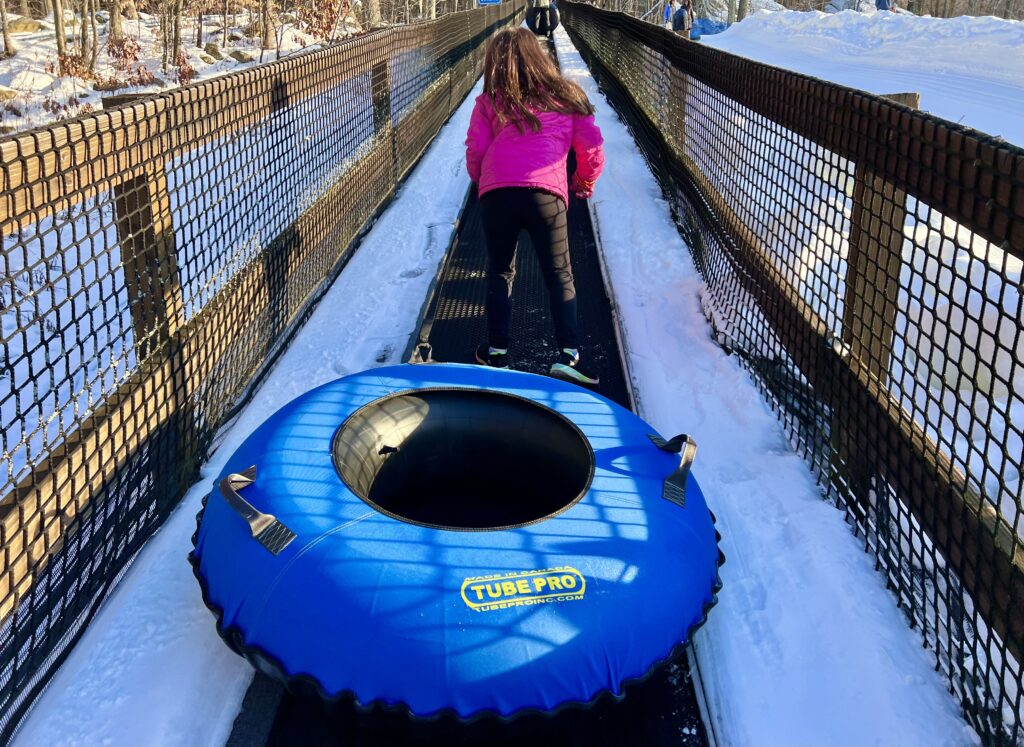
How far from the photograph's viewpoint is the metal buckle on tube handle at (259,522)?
2.43 meters

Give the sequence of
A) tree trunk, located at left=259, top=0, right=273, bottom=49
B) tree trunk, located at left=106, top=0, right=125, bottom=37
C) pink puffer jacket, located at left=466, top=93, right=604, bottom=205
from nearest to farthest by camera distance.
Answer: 1. pink puffer jacket, located at left=466, top=93, right=604, bottom=205
2. tree trunk, located at left=259, top=0, right=273, bottom=49
3. tree trunk, located at left=106, top=0, right=125, bottom=37

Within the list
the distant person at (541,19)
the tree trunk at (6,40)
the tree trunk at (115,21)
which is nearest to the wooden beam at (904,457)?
the distant person at (541,19)

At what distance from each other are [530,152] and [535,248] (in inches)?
19.4

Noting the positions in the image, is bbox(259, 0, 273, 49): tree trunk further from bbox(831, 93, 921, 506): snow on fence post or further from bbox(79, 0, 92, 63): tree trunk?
bbox(831, 93, 921, 506): snow on fence post

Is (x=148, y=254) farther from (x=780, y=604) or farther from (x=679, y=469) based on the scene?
(x=780, y=604)

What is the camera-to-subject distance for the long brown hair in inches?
151

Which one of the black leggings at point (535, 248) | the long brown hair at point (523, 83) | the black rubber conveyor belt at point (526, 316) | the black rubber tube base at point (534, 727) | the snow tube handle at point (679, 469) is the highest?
the long brown hair at point (523, 83)

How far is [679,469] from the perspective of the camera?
2818mm

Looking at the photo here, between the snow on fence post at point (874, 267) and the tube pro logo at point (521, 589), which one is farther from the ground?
the snow on fence post at point (874, 267)

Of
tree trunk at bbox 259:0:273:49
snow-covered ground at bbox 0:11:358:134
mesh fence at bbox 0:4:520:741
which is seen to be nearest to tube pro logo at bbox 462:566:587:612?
mesh fence at bbox 0:4:520:741

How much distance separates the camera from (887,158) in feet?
9.43

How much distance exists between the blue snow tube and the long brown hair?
1.49m

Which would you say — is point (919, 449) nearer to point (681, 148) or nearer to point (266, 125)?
point (266, 125)

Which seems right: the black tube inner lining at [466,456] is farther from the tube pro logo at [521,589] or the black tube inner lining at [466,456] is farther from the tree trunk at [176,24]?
the tree trunk at [176,24]
